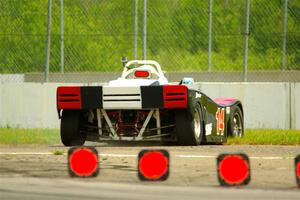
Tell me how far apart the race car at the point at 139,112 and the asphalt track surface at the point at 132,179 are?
1429mm

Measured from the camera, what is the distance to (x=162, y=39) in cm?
2255

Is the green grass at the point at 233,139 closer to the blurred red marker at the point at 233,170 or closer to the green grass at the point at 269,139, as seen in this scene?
the green grass at the point at 269,139

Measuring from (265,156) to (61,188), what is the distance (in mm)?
4673

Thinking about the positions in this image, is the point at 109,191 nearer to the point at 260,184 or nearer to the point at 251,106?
the point at 260,184

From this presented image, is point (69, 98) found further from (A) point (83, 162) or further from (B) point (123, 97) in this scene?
(A) point (83, 162)

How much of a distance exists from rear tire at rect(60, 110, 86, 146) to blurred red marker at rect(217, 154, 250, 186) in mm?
6629

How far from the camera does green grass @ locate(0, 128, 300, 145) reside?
1664 centimetres

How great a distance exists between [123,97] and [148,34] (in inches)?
269

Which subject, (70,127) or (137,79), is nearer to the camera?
(70,127)

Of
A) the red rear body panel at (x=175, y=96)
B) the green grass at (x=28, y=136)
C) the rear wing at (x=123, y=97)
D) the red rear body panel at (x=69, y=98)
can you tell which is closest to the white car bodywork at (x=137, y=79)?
the rear wing at (x=123, y=97)

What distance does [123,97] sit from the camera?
15508mm

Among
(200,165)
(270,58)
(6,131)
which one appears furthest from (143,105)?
(270,58)

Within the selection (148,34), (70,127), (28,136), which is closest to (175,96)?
(70,127)

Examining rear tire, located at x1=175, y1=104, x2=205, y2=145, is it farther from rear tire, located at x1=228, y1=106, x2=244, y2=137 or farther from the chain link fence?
the chain link fence
